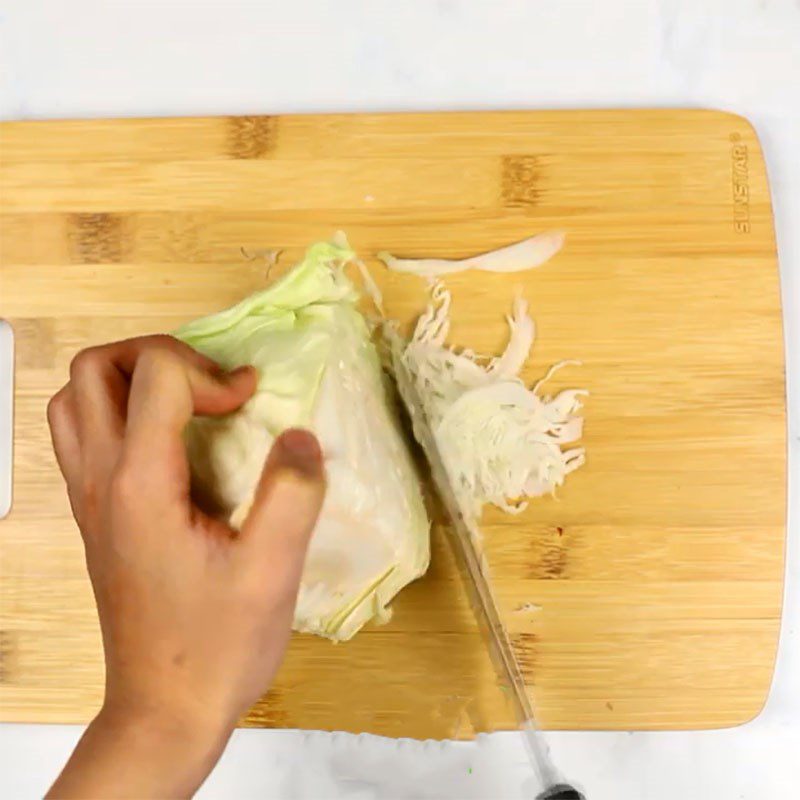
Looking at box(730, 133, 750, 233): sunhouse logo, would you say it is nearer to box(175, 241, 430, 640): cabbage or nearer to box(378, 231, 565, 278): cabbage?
box(378, 231, 565, 278): cabbage

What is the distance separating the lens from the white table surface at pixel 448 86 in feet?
4.57

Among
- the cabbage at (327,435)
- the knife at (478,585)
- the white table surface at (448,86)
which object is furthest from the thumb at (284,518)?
the white table surface at (448,86)

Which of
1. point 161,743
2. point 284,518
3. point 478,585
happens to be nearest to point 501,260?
point 478,585

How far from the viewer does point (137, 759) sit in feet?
2.96

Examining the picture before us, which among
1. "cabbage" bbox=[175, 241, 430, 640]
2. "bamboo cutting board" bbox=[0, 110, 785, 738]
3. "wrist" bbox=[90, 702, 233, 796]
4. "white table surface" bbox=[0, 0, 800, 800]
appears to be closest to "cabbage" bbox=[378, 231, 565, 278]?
"bamboo cutting board" bbox=[0, 110, 785, 738]

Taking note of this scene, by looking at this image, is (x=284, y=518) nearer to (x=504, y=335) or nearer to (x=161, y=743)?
(x=161, y=743)

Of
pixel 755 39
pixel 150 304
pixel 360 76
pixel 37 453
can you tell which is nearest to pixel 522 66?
pixel 360 76

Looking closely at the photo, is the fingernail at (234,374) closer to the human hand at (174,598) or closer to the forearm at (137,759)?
the human hand at (174,598)

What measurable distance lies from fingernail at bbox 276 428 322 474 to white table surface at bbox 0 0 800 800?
620 millimetres

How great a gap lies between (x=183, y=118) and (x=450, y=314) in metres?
0.53

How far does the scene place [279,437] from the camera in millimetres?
1055

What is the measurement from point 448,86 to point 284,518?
2.86 feet

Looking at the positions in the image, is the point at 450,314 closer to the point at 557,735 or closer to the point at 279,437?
the point at 279,437

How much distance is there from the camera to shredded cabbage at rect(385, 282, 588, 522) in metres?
1.36
